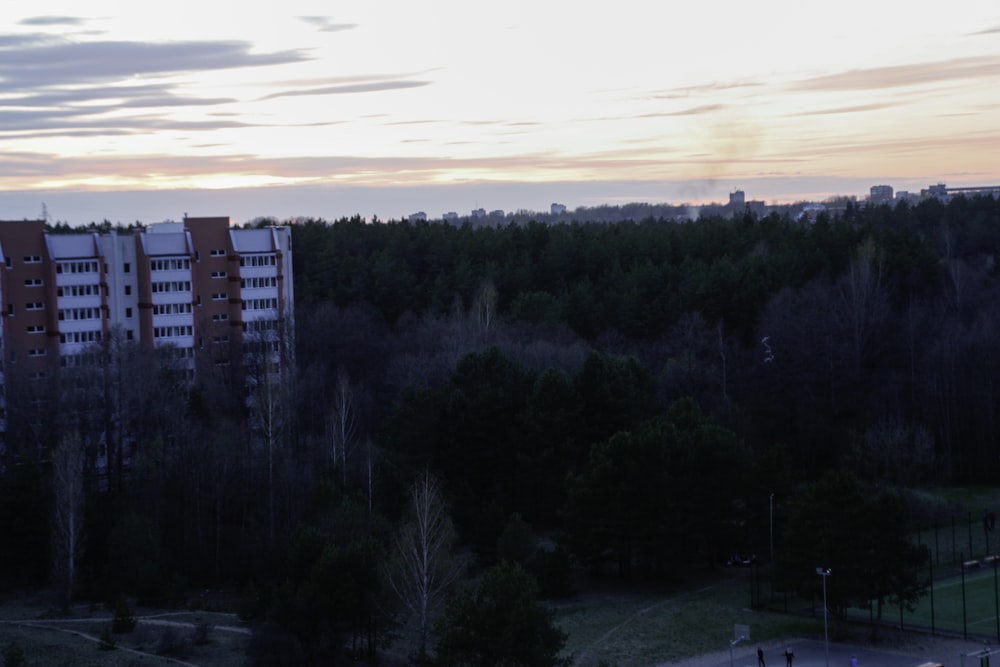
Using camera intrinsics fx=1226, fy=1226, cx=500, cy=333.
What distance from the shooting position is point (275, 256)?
56.0 m

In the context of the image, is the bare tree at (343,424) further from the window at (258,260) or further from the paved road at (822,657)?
the paved road at (822,657)

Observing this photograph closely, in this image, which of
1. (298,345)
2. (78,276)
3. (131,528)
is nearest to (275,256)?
(298,345)

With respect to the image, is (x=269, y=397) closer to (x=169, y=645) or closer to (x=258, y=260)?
(x=169, y=645)

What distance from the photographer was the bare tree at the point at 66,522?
33625 millimetres

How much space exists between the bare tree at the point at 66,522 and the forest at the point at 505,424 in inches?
4.1

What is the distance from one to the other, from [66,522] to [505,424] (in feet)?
48.4

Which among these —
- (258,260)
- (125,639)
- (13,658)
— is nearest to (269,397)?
(125,639)

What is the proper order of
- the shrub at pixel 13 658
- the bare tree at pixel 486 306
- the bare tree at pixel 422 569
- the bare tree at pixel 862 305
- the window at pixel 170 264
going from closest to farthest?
the shrub at pixel 13 658, the bare tree at pixel 422 569, the window at pixel 170 264, the bare tree at pixel 862 305, the bare tree at pixel 486 306

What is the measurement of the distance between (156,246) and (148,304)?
2.50 metres

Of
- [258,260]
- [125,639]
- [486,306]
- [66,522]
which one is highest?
[258,260]

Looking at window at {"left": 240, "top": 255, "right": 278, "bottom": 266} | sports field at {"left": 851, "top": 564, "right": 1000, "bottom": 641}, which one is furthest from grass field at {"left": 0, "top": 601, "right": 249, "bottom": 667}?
window at {"left": 240, "top": 255, "right": 278, "bottom": 266}

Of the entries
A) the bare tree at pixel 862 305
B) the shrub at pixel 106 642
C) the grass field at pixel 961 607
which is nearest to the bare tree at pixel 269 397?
the shrub at pixel 106 642

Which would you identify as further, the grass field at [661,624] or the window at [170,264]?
the window at [170,264]

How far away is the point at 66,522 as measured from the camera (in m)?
34.4
